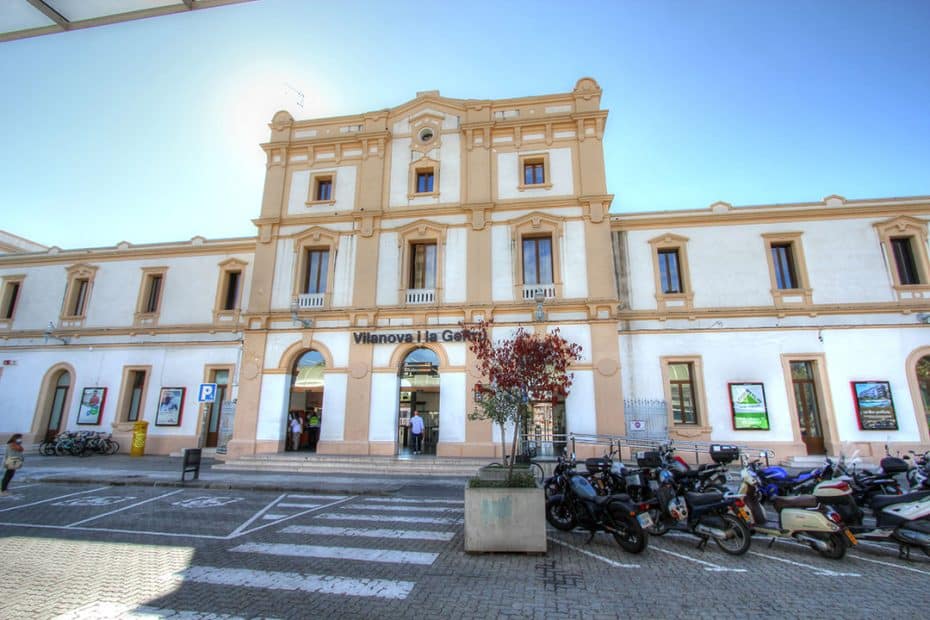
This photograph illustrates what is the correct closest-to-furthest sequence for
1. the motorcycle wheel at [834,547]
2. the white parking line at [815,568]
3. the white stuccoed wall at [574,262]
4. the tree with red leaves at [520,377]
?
the white parking line at [815,568], the motorcycle wheel at [834,547], the tree with red leaves at [520,377], the white stuccoed wall at [574,262]

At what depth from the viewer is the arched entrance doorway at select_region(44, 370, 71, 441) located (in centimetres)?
2102

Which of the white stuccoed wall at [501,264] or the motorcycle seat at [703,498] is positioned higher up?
the white stuccoed wall at [501,264]

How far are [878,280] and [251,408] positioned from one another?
78.9ft

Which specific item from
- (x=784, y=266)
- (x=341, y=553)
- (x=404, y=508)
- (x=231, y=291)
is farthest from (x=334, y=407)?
(x=784, y=266)

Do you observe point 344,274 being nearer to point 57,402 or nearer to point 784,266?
point 57,402

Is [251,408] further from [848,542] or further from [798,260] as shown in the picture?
[798,260]

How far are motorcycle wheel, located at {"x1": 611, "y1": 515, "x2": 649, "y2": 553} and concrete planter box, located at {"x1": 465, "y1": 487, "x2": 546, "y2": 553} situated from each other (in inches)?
44.4

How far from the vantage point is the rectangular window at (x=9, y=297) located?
76.5 ft

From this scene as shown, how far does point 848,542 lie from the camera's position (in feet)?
19.5

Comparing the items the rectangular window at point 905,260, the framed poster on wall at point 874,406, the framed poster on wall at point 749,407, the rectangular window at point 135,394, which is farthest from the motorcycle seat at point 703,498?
the rectangular window at point 135,394

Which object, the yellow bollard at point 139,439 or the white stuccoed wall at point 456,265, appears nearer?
the white stuccoed wall at point 456,265

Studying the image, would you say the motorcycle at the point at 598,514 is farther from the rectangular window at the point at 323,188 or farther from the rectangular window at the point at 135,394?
the rectangular window at the point at 135,394

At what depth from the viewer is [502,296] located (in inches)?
661

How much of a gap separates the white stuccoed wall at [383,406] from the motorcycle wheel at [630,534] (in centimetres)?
1105
